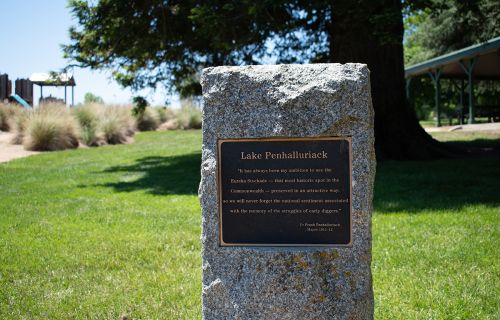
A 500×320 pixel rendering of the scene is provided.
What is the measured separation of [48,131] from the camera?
18484 mm

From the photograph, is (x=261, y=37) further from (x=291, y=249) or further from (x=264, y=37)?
(x=291, y=249)

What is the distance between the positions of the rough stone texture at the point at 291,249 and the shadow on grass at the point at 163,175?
6.09 meters

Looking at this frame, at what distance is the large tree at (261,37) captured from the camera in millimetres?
10805

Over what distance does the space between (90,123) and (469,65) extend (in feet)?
56.5

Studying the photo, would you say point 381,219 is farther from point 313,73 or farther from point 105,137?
point 105,137

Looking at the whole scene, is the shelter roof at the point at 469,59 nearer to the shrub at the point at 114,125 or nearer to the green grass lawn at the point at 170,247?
the green grass lawn at the point at 170,247

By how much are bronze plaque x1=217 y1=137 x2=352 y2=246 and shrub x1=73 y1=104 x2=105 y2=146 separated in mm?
18073

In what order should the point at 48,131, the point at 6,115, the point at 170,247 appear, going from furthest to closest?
1. the point at 6,115
2. the point at 48,131
3. the point at 170,247

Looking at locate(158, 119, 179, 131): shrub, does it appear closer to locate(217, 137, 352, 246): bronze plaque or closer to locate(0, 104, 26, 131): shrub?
locate(0, 104, 26, 131): shrub

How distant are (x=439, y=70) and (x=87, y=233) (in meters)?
23.6

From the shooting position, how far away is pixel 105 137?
22297mm

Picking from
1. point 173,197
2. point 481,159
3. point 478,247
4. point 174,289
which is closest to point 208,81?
point 174,289

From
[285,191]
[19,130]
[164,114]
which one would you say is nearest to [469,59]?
[164,114]

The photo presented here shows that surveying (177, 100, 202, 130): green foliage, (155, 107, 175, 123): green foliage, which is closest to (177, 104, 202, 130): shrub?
A: (177, 100, 202, 130): green foliage
